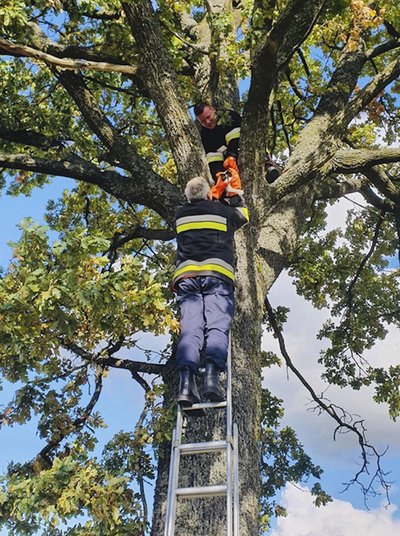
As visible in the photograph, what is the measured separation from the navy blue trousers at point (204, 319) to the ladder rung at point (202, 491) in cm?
94

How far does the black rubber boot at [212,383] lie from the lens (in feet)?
14.9

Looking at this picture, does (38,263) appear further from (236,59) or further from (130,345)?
(236,59)

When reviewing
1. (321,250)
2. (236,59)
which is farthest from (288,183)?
(321,250)

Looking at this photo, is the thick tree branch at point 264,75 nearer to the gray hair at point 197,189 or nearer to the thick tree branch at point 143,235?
the gray hair at point 197,189

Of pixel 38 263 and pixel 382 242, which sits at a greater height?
pixel 382 242

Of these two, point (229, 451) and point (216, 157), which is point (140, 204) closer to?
point (216, 157)

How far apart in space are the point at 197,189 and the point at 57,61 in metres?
2.34

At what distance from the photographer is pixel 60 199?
1132 cm

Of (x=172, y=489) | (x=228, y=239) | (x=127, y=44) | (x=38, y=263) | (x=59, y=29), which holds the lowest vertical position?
(x=172, y=489)

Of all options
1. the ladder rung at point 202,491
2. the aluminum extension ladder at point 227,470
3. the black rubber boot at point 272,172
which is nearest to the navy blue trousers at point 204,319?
the aluminum extension ladder at point 227,470

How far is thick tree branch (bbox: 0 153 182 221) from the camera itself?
636cm

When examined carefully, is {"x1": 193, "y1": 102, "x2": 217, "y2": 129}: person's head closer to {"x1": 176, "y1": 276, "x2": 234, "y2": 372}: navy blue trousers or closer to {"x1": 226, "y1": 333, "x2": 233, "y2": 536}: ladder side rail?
{"x1": 176, "y1": 276, "x2": 234, "y2": 372}: navy blue trousers

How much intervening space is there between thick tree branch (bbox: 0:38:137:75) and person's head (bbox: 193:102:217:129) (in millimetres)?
921

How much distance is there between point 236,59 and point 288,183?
5.18ft
